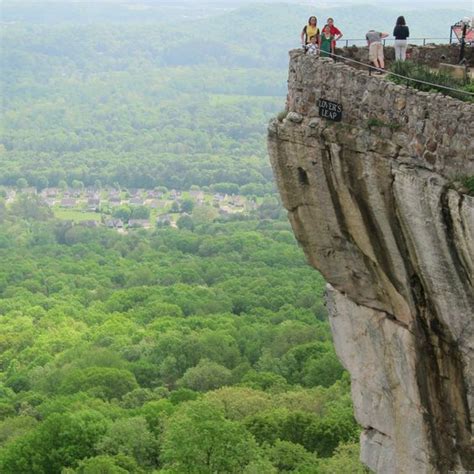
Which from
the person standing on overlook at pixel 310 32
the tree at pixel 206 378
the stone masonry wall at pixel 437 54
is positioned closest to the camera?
the person standing on overlook at pixel 310 32

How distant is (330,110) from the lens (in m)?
17.0

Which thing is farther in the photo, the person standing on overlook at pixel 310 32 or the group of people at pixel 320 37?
the person standing on overlook at pixel 310 32

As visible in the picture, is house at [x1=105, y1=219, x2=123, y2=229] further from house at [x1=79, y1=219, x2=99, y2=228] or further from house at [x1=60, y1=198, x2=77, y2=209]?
house at [x1=60, y1=198, x2=77, y2=209]

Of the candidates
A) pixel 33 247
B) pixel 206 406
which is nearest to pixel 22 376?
pixel 206 406

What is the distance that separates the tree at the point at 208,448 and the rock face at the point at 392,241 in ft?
50.2

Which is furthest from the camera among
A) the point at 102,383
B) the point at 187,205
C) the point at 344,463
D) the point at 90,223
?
the point at 187,205

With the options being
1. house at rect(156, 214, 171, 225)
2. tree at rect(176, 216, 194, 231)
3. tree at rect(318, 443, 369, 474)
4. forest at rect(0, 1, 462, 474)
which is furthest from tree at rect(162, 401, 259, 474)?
house at rect(156, 214, 171, 225)

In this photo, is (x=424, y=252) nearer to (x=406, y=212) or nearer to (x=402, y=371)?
(x=406, y=212)

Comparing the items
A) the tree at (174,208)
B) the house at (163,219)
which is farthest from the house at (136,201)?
the house at (163,219)

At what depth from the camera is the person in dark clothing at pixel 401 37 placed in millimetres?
18906

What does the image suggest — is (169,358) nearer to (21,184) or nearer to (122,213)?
(122,213)

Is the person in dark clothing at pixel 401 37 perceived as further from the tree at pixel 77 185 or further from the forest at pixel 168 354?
the tree at pixel 77 185

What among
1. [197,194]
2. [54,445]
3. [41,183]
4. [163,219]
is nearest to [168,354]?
[54,445]

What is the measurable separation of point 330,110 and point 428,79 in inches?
58.4
